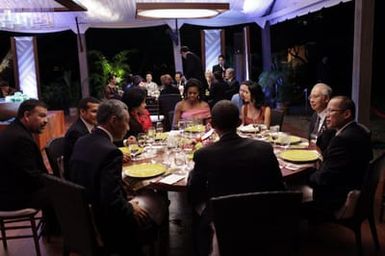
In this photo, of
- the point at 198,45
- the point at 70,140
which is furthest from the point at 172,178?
the point at 198,45

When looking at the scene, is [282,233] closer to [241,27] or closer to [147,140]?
[147,140]

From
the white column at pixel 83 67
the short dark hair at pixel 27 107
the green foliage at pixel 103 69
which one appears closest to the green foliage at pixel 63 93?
the white column at pixel 83 67


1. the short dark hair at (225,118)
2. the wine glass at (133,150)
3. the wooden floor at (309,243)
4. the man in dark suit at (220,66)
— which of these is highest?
the man in dark suit at (220,66)

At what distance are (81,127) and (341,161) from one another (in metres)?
1.93

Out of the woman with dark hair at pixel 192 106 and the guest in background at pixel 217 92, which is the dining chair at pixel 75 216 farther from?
the guest in background at pixel 217 92

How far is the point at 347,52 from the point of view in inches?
408

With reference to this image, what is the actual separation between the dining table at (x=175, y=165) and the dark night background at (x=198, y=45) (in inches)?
303

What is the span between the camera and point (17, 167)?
269 centimetres

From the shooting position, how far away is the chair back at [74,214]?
200 centimetres

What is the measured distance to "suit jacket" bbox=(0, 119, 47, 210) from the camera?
267 cm

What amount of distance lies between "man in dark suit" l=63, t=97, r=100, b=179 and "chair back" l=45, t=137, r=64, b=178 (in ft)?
0.37

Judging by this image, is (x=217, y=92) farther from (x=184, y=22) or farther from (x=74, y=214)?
(x=184, y=22)

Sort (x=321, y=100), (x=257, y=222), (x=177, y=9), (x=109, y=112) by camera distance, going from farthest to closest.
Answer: (x=177, y=9), (x=321, y=100), (x=109, y=112), (x=257, y=222)

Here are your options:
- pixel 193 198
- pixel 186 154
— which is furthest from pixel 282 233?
pixel 186 154
